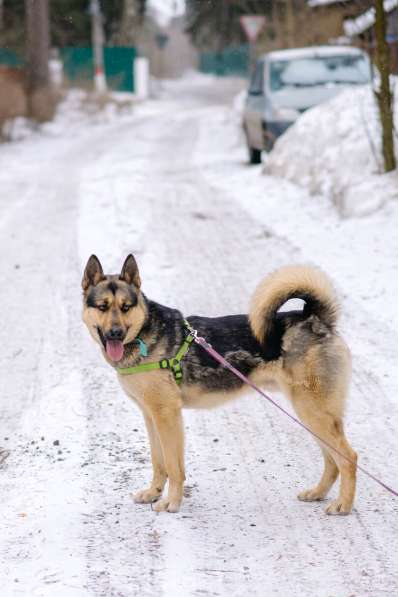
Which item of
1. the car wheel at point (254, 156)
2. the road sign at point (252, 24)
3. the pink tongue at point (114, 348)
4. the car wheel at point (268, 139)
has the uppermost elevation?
the road sign at point (252, 24)

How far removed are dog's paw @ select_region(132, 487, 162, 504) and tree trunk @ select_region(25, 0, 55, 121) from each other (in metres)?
25.1

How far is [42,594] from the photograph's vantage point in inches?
141

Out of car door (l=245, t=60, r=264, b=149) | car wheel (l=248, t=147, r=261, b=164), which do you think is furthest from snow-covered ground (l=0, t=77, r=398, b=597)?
car wheel (l=248, t=147, r=261, b=164)

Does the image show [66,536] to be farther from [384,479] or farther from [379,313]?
[379,313]

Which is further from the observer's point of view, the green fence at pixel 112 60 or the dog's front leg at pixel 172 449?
the green fence at pixel 112 60

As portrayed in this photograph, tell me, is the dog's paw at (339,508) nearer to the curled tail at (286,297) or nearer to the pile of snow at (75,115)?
the curled tail at (286,297)

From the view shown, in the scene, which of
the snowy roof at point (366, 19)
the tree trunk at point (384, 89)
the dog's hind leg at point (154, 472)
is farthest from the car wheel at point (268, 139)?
the dog's hind leg at point (154, 472)

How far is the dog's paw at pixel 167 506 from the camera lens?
449cm

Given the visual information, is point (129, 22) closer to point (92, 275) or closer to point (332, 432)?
point (92, 275)

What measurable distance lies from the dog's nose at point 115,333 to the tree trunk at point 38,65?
25121mm

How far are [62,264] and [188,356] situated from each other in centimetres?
564

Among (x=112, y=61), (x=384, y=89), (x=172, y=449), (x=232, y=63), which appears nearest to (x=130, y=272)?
(x=172, y=449)

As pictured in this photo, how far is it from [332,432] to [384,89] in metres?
7.49

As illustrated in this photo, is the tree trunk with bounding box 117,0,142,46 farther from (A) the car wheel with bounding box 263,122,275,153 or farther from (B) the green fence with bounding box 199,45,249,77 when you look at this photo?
(A) the car wheel with bounding box 263,122,275,153
